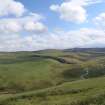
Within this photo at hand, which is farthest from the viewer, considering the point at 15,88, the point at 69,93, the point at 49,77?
the point at 49,77

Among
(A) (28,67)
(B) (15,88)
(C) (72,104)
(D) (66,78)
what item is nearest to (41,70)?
(A) (28,67)

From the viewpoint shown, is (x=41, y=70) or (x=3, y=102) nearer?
(x=3, y=102)

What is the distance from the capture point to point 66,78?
386 ft

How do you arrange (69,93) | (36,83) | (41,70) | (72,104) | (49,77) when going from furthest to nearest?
(41,70) → (49,77) → (36,83) → (69,93) → (72,104)

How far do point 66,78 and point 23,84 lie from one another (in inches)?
684

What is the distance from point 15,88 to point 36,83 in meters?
9.93

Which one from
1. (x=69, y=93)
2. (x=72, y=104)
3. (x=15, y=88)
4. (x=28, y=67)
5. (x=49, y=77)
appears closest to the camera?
(x=72, y=104)

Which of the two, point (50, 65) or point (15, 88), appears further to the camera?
point (50, 65)

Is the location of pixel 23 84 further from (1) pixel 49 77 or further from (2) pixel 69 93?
(2) pixel 69 93

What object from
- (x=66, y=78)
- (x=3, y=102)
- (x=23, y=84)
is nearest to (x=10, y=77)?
(x=23, y=84)

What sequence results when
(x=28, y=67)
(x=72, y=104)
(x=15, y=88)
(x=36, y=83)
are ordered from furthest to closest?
1. (x=28, y=67)
2. (x=36, y=83)
3. (x=15, y=88)
4. (x=72, y=104)

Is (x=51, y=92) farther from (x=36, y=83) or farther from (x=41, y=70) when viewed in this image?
(x=41, y=70)

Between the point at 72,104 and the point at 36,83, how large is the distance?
62256 mm

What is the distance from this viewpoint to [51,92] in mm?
69125
